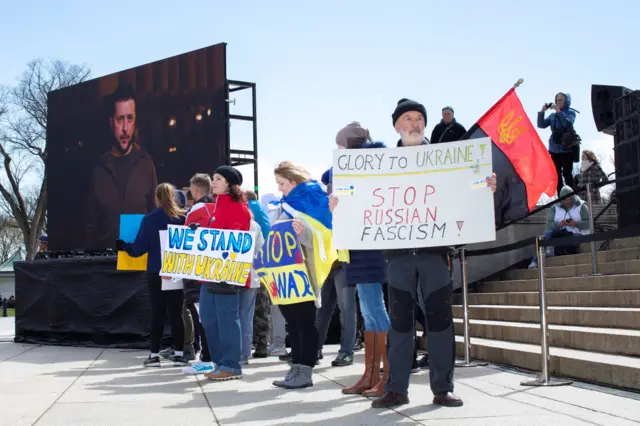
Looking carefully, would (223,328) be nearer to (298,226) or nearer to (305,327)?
(305,327)

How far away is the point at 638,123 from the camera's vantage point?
9406 millimetres

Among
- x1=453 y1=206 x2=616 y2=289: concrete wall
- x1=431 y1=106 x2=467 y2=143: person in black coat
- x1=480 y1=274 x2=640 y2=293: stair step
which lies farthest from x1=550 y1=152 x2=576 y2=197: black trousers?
x1=480 y1=274 x2=640 y2=293: stair step

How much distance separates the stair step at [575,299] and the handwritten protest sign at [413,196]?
9.13 feet

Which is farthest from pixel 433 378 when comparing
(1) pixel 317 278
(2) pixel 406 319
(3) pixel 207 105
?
(3) pixel 207 105

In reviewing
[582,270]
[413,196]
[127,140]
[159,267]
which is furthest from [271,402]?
[127,140]

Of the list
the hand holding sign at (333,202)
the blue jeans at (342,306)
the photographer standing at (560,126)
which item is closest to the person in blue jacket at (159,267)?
the blue jeans at (342,306)

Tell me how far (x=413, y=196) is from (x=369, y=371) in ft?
4.60

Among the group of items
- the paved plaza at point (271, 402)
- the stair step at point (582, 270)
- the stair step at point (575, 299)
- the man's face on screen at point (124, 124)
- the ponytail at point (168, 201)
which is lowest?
the paved plaza at point (271, 402)

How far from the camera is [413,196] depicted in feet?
16.6

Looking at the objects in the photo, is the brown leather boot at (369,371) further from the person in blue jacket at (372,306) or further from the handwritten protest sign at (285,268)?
the handwritten protest sign at (285,268)

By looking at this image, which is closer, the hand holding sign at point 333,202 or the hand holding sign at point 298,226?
the hand holding sign at point 333,202

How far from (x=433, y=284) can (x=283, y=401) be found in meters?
1.35

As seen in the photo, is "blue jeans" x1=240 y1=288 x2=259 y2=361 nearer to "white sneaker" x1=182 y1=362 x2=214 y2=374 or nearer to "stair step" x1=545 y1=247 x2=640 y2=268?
"white sneaker" x1=182 y1=362 x2=214 y2=374

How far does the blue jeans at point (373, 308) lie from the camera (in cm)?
559
